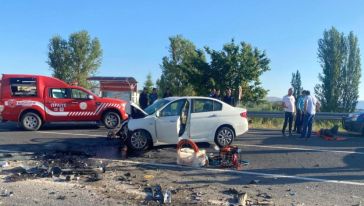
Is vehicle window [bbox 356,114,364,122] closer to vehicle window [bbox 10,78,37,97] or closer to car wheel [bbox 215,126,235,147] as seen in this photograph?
car wheel [bbox 215,126,235,147]

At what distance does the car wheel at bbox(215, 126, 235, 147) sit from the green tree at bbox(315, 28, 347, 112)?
3906 cm

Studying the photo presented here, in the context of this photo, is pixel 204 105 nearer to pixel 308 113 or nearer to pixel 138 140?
pixel 138 140

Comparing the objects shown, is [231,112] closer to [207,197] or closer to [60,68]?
[207,197]

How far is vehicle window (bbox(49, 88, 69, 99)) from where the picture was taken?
1477 centimetres

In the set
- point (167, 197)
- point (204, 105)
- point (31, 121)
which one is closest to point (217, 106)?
point (204, 105)

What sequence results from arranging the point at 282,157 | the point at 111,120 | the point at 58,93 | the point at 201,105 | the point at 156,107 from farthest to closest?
the point at 111,120 < the point at 58,93 < the point at 201,105 < the point at 156,107 < the point at 282,157

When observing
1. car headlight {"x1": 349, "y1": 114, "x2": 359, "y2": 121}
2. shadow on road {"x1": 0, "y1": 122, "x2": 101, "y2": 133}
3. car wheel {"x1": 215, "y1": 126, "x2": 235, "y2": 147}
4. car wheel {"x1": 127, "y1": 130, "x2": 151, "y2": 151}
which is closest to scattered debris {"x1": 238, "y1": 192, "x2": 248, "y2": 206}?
car wheel {"x1": 127, "y1": 130, "x2": 151, "y2": 151}

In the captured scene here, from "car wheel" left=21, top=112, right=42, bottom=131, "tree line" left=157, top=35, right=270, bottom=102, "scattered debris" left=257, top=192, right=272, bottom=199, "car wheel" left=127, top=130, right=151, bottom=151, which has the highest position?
"tree line" left=157, top=35, right=270, bottom=102

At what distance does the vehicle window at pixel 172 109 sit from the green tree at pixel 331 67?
40.2 m

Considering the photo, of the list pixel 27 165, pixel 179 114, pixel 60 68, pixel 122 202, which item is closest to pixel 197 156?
pixel 179 114

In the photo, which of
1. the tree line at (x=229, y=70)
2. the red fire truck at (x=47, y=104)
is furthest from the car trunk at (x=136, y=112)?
the tree line at (x=229, y=70)

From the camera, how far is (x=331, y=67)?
158 ft

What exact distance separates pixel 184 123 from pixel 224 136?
4.35 ft

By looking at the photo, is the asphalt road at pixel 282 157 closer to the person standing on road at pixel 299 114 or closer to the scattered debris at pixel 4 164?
the person standing on road at pixel 299 114
